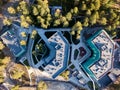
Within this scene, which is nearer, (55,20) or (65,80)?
(55,20)

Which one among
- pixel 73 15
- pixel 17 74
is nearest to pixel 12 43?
pixel 17 74

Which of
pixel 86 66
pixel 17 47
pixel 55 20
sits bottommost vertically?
pixel 86 66

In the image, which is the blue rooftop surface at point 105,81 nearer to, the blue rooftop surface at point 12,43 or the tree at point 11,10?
the blue rooftop surface at point 12,43

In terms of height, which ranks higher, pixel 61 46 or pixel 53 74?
pixel 61 46

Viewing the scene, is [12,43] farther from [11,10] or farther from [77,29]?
[77,29]

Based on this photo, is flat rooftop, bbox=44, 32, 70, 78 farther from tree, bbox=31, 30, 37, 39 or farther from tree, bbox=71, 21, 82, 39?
tree, bbox=31, 30, 37, 39

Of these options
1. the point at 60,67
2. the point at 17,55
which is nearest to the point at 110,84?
the point at 60,67

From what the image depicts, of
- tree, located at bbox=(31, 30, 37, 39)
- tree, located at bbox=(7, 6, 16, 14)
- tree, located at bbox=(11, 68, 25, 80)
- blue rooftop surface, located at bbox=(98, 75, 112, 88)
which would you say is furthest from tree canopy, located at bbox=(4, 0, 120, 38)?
blue rooftop surface, located at bbox=(98, 75, 112, 88)

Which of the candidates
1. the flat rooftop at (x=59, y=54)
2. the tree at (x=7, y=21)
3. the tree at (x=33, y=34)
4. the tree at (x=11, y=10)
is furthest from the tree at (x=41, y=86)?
the tree at (x=11, y=10)

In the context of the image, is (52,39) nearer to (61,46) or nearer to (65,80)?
(61,46)
